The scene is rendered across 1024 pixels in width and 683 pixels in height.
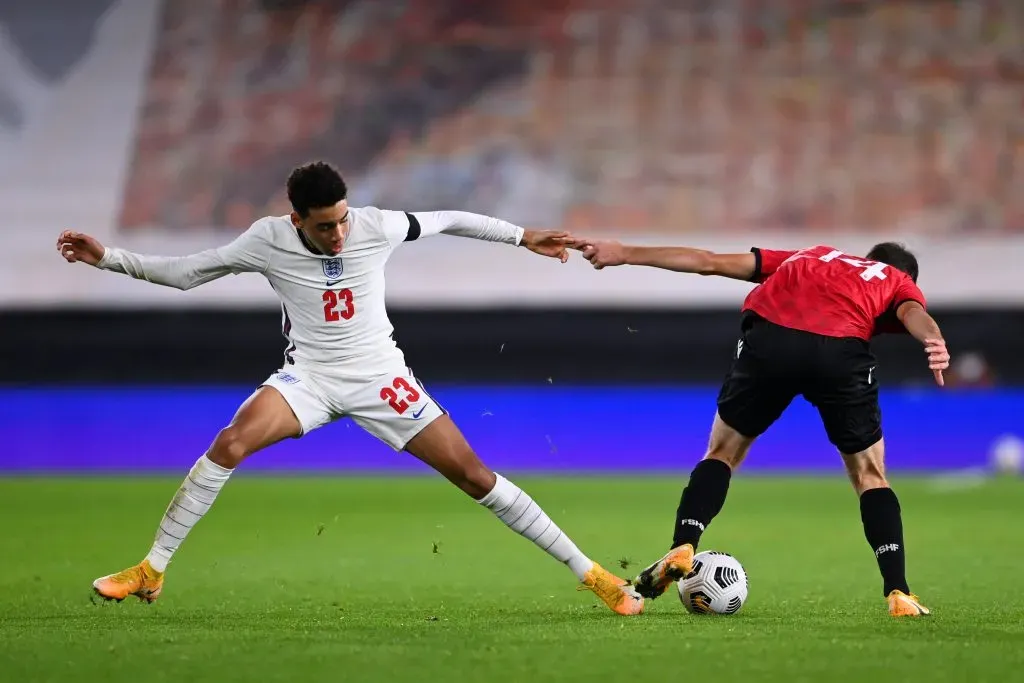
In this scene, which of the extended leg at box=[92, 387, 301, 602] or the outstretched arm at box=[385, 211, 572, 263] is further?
the outstretched arm at box=[385, 211, 572, 263]

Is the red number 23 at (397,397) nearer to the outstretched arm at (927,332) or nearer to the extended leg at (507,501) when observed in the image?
the extended leg at (507,501)

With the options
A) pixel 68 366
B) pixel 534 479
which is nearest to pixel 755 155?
pixel 534 479

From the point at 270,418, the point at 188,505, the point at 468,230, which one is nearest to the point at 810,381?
the point at 468,230

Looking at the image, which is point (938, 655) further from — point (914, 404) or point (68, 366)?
point (68, 366)

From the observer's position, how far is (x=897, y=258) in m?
5.88

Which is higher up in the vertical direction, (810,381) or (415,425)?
(810,381)

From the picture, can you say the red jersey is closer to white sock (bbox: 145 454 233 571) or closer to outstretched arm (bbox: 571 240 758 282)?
outstretched arm (bbox: 571 240 758 282)

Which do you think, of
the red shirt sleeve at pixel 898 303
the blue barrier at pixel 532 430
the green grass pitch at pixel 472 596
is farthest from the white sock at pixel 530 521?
the blue barrier at pixel 532 430

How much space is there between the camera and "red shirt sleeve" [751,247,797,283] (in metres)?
5.82

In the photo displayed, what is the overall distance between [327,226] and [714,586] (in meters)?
2.09

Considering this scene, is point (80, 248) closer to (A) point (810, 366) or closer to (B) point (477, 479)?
(B) point (477, 479)

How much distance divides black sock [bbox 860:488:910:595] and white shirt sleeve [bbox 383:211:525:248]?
72.0 inches

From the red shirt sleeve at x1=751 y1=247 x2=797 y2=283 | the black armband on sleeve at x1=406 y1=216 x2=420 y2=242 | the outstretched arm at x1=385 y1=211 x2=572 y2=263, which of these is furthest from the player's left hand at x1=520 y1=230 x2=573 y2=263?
the red shirt sleeve at x1=751 y1=247 x2=797 y2=283

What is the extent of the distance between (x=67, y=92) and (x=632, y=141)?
303 inches
